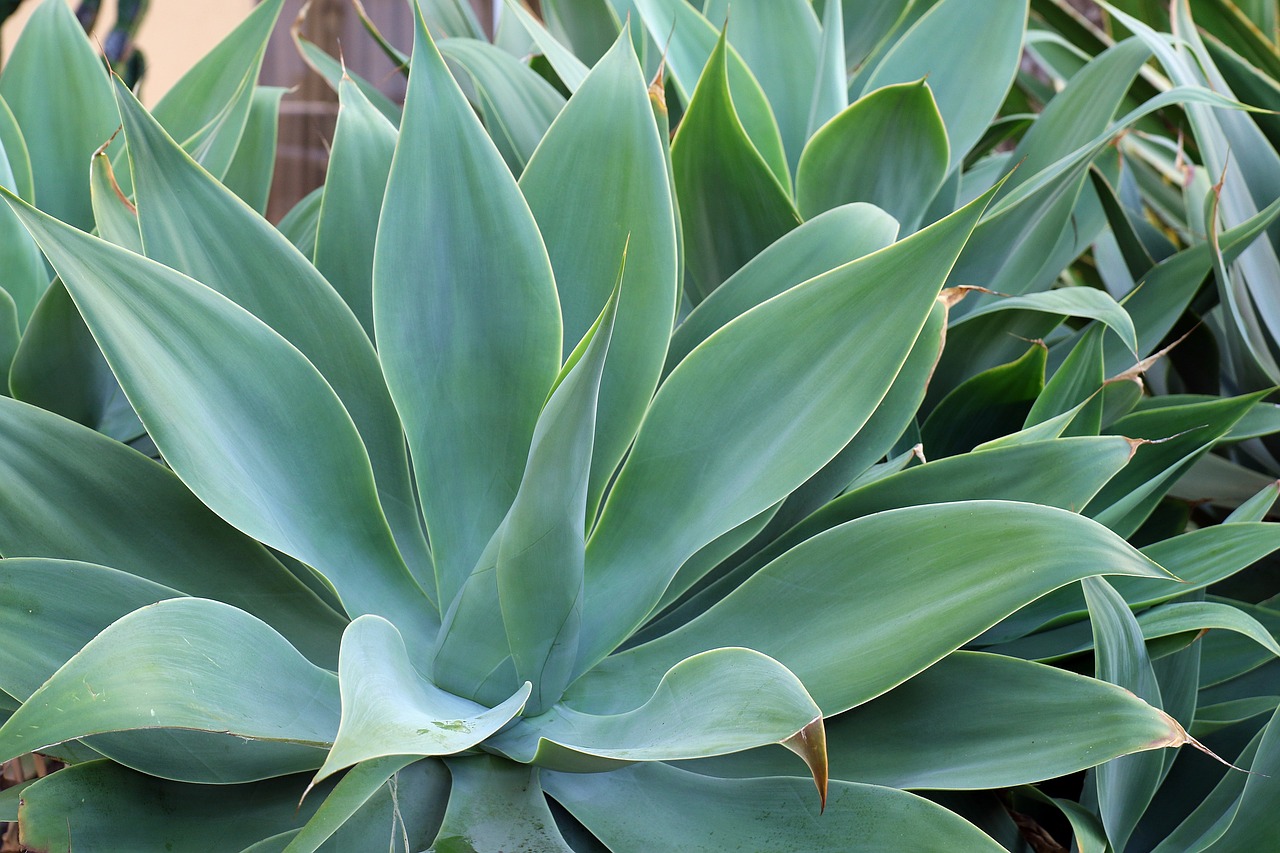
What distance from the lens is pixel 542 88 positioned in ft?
2.53

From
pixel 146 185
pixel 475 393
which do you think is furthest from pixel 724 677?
pixel 146 185

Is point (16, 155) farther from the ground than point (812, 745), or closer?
farther from the ground

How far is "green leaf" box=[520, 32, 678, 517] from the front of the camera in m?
0.54

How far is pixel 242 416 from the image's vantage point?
48 cm

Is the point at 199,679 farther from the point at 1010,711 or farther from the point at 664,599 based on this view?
the point at 1010,711

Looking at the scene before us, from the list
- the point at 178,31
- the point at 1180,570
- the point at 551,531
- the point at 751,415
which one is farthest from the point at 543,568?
the point at 178,31

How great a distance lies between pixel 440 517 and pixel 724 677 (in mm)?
203

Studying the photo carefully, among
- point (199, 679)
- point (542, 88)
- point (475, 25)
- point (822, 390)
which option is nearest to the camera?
point (199, 679)

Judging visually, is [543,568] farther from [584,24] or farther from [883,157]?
[584,24]

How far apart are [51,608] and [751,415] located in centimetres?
33

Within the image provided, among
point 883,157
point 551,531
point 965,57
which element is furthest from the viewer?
point 965,57

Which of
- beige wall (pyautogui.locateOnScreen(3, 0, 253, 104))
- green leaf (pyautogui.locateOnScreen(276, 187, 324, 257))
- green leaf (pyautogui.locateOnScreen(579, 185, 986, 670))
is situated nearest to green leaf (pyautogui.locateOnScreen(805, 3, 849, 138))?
green leaf (pyautogui.locateOnScreen(579, 185, 986, 670))

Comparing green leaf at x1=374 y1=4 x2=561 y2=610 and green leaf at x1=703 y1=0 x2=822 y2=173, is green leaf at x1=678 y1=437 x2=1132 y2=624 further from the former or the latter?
green leaf at x1=703 y1=0 x2=822 y2=173

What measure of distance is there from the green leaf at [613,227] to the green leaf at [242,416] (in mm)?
125
